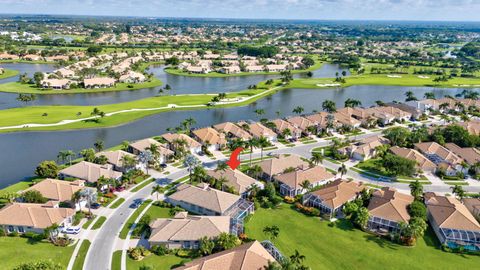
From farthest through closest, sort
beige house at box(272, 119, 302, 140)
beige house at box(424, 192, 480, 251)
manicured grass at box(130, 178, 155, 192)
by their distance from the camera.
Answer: beige house at box(272, 119, 302, 140) → manicured grass at box(130, 178, 155, 192) → beige house at box(424, 192, 480, 251)

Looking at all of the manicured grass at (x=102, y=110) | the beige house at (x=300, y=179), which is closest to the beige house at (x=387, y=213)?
the beige house at (x=300, y=179)

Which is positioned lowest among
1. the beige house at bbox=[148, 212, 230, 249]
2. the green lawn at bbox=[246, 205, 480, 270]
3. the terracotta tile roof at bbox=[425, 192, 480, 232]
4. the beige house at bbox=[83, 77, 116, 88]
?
the green lawn at bbox=[246, 205, 480, 270]

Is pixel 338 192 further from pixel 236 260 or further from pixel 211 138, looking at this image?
pixel 211 138

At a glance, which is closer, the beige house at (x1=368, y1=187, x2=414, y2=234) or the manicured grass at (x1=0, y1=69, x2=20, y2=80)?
the beige house at (x1=368, y1=187, x2=414, y2=234)

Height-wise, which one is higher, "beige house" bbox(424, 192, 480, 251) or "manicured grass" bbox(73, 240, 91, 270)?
"beige house" bbox(424, 192, 480, 251)

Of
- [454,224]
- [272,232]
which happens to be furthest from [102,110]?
[454,224]

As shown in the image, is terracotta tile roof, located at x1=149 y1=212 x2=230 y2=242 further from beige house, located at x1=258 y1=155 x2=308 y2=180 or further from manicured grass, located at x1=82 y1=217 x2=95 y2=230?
beige house, located at x1=258 y1=155 x2=308 y2=180

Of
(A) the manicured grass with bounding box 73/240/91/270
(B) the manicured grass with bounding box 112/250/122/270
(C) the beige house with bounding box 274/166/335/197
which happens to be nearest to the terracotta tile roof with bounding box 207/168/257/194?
(C) the beige house with bounding box 274/166/335/197

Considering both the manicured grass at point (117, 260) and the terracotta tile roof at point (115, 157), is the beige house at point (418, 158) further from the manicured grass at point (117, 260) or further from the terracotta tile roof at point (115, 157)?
the manicured grass at point (117, 260)
